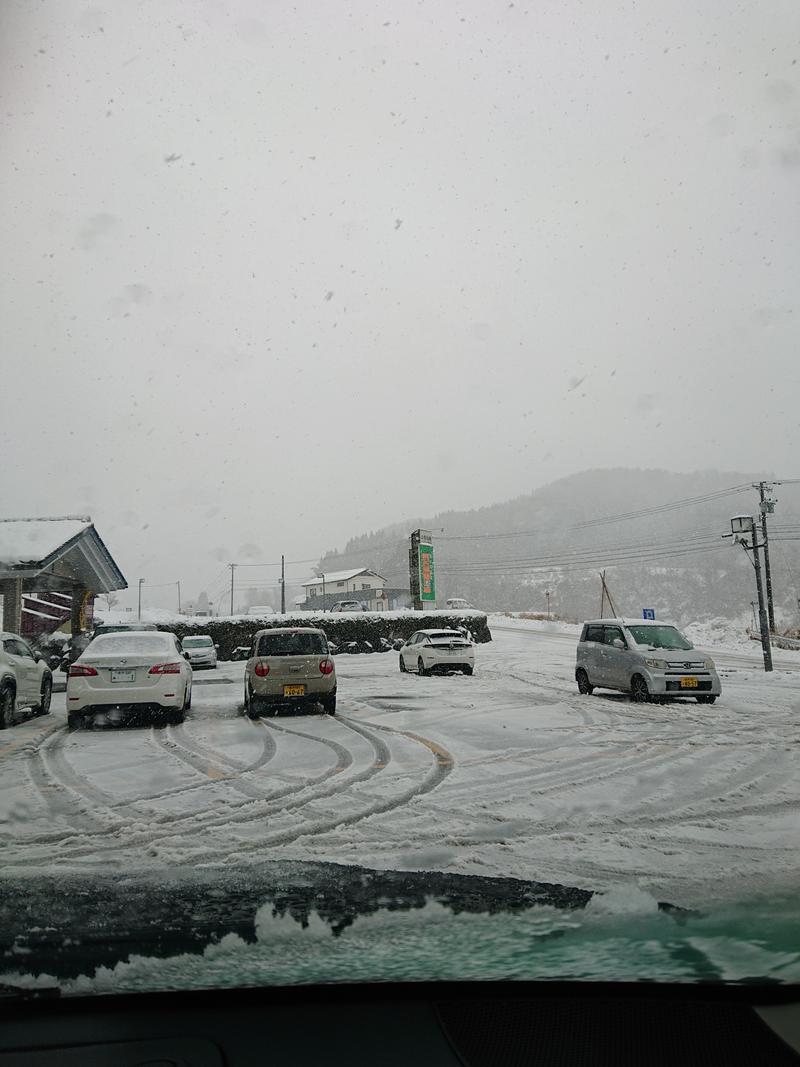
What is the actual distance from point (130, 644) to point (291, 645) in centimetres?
278

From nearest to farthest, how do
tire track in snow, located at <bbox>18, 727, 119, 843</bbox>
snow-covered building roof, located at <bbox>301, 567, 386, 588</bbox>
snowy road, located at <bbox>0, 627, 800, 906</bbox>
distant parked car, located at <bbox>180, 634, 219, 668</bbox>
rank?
snowy road, located at <bbox>0, 627, 800, 906</bbox> < tire track in snow, located at <bbox>18, 727, 119, 843</bbox> < distant parked car, located at <bbox>180, 634, 219, 668</bbox> < snow-covered building roof, located at <bbox>301, 567, 386, 588</bbox>

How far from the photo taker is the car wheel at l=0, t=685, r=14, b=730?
11570mm

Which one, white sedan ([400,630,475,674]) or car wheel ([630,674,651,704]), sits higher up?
white sedan ([400,630,475,674])

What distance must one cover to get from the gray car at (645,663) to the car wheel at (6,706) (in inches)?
438

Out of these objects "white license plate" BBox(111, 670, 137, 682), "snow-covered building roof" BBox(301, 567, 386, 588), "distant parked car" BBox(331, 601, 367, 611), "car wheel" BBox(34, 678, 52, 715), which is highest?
"snow-covered building roof" BBox(301, 567, 386, 588)

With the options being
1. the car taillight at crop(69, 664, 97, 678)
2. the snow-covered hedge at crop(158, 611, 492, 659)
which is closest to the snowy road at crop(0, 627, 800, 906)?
the car taillight at crop(69, 664, 97, 678)

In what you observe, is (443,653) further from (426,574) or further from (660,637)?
(426,574)

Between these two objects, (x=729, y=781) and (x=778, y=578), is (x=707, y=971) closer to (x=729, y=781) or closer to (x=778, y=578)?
(x=729, y=781)

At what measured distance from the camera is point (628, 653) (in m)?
15.0

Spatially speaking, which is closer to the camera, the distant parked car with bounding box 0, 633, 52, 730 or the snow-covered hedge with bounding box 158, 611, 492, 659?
the distant parked car with bounding box 0, 633, 52, 730

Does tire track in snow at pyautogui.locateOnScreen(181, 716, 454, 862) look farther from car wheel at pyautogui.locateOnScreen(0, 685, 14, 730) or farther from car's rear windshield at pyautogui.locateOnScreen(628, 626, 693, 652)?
car's rear windshield at pyautogui.locateOnScreen(628, 626, 693, 652)

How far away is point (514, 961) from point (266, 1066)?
107cm

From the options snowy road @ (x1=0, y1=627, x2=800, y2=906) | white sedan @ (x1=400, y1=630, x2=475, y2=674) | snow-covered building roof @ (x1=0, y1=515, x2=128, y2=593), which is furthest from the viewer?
snow-covered building roof @ (x1=0, y1=515, x2=128, y2=593)

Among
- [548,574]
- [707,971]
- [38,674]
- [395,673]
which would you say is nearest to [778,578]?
[548,574]
